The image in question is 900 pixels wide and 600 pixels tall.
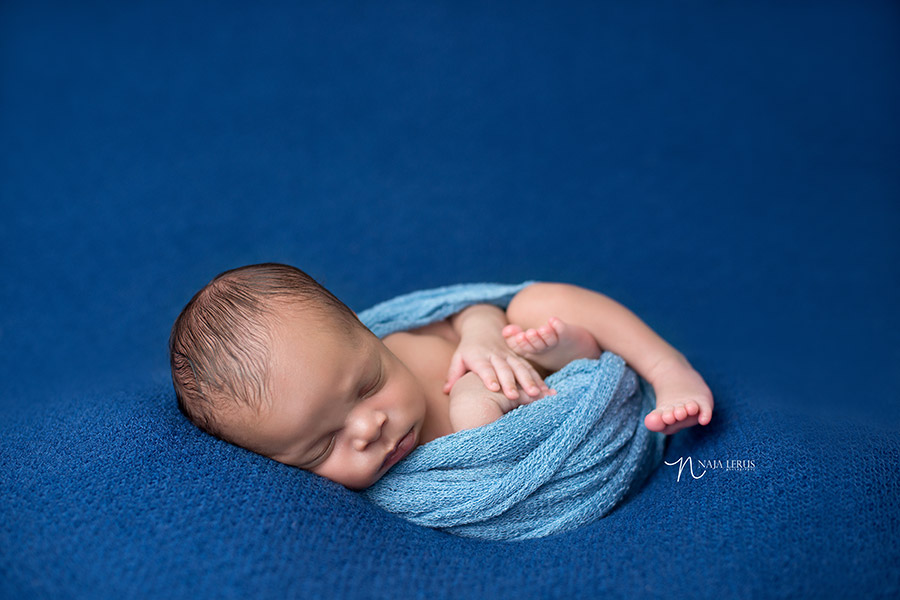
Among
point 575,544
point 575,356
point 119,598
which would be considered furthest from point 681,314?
point 119,598

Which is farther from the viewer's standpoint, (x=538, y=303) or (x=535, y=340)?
(x=538, y=303)

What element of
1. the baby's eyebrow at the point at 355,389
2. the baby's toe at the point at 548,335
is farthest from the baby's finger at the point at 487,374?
the baby's eyebrow at the point at 355,389

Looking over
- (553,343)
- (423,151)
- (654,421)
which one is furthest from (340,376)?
(423,151)

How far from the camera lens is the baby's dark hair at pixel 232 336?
104 cm

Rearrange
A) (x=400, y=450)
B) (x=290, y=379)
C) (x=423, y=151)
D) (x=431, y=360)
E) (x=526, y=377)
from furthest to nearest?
1. (x=423, y=151)
2. (x=431, y=360)
3. (x=526, y=377)
4. (x=400, y=450)
5. (x=290, y=379)

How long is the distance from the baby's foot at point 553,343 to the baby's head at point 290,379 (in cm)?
23

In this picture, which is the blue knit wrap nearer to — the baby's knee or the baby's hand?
the baby's hand

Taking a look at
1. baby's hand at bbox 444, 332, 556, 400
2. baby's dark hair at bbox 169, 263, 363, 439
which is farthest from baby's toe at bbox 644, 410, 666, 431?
baby's dark hair at bbox 169, 263, 363, 439

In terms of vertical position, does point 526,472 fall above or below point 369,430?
below

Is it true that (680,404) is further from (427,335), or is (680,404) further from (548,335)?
(427,335)

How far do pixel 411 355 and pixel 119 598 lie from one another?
65 centimetres

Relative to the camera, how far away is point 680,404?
119 cm

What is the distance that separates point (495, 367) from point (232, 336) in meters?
0.45

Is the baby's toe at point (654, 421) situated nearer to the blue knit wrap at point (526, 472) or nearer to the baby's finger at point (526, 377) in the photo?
the blue knit wrap at point (526, 472)
